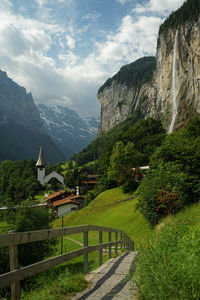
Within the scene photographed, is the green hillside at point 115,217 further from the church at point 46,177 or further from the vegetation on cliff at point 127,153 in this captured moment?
the church at point 46,177

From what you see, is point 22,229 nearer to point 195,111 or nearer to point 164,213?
point 164,213

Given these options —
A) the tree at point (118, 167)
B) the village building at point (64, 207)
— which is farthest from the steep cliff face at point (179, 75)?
the village building at point (64, 207)

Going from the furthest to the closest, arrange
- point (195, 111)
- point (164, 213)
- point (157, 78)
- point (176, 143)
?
point (157, 78)
point (195, 111)
point (176, 143)
point (164, 213)

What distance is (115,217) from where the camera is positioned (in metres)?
31.5

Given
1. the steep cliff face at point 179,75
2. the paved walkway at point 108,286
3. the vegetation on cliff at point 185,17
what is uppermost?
the vegetation on cliff at point 185,17

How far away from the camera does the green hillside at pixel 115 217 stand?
24.1 m

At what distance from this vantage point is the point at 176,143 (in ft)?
89.0

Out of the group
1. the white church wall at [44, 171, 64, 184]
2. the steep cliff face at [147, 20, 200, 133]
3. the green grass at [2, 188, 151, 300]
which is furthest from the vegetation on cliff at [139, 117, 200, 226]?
the white church wall at [44, 171, 64, 184]

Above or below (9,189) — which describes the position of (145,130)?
above

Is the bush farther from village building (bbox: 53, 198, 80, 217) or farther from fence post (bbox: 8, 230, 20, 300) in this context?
village building (bbox: 53, 198, 80, 217)

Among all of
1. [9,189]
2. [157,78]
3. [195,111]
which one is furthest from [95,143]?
[195,111]

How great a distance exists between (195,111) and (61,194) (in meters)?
49.1

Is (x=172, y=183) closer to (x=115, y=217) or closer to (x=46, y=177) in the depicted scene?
(x=115, y=217)

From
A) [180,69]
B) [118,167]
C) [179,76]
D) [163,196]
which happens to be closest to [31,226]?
[163,196]
